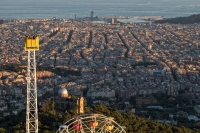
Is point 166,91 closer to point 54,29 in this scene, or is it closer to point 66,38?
point 66,38

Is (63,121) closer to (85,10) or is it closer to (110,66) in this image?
(110,66)

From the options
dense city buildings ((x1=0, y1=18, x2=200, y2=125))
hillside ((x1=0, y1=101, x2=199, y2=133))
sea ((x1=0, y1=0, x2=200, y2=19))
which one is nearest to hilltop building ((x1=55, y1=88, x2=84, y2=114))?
hillside ((x1=0, y1=101, x2=199, y2=133))

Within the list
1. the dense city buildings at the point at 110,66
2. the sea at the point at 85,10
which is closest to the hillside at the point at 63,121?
the dense city buildings at the point at 110,66

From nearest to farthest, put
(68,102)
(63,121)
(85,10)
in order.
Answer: (63,121)
(68,102)
(85,10)

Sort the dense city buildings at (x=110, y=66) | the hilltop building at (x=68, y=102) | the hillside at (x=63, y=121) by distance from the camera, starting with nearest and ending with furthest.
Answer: the hillside at (x=63, y=121)
the hilltop building at (x=68, y=102)
the dense city buildings at (x=110, y=66)

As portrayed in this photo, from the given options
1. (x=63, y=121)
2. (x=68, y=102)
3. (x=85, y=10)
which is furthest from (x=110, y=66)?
(x=85, y=10)

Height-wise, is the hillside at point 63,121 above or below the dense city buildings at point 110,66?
above

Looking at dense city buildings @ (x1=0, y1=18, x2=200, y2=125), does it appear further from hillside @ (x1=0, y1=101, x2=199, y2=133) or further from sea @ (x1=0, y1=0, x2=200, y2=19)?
sea @ (x1=0, y1=0, x2=200, y2=19)

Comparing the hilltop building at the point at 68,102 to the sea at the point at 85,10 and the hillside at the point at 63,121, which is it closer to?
the hillside at the point at 63,121

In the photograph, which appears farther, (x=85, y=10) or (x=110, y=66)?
(x=85, y=10)
